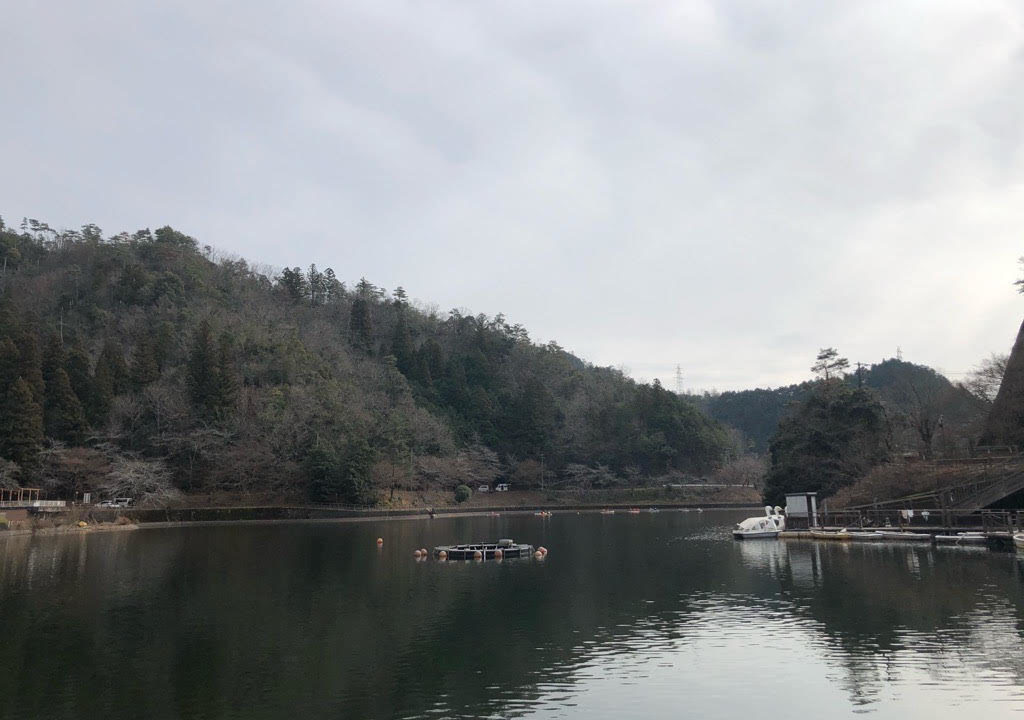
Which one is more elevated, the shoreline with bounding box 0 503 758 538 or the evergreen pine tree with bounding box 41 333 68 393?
the evergreen pine tree with bounding box 41 333 68 393

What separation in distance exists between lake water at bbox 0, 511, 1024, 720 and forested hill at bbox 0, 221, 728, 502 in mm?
29851

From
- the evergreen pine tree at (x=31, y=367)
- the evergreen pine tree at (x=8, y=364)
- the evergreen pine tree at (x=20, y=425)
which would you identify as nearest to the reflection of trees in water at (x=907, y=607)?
the evergreen pine tree at (x=20, y=425)

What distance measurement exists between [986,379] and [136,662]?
54.5m

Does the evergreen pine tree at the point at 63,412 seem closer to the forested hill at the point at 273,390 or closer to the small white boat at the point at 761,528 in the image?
the forested hill at the point at 273,390

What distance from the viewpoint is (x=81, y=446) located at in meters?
56.7

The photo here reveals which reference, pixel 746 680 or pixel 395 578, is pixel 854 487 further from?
pixel 746 680

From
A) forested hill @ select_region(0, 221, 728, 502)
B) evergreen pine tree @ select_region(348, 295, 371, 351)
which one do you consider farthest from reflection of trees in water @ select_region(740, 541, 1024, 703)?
evergreen pine tree @ select_region(348, 295, 371, 351)

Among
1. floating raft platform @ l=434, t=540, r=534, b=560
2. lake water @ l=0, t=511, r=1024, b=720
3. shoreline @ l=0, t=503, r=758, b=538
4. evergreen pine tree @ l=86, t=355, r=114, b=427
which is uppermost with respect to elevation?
evergreen pine tree @ l=86, t=355, r=114, b=427

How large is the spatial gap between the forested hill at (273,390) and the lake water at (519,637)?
29851mm

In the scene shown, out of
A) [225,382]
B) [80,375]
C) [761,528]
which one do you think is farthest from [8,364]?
[761,528]

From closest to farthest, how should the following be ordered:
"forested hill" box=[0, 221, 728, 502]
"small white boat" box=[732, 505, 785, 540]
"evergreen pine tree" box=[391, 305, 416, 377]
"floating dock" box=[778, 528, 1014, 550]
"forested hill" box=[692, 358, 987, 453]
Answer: "floating dock" box=[778, 528, 1014, 550]
"small white boat" box=[732, 505, 785, 540]
"forested hill" box=[692, 358, 987, 453]
"forested hill" box=[0, 221, 728, 502]
"evergreen pine tree" box=[391, 305, 416, 377]

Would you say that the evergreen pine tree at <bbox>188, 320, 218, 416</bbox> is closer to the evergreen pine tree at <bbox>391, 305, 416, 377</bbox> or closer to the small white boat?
the evergreen pine tree at <bbox>391, 305, 416, 377</bbox>

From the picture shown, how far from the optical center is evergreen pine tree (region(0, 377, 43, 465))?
50.8 meters

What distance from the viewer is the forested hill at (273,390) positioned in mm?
58344
